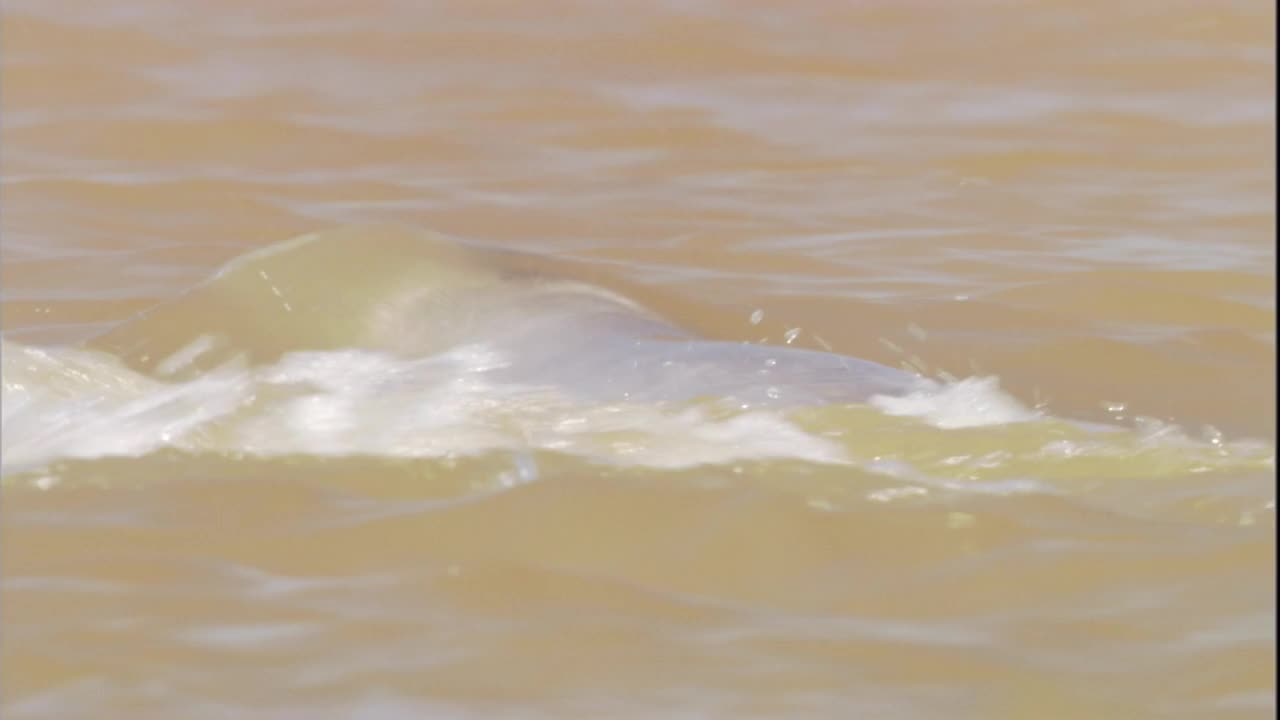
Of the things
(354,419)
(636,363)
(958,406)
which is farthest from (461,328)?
(958,406)

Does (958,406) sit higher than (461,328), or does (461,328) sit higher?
(461,328)

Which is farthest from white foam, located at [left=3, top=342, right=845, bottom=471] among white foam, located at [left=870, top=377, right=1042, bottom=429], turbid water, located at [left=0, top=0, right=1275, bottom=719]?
white foam, located at [left=870, top=377, right=1042, bottom=429]

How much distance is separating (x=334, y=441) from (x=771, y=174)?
338cm

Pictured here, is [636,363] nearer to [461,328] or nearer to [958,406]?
[461,328]

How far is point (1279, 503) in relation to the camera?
309 centimetres

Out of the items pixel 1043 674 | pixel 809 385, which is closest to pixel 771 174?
pixel 809 385

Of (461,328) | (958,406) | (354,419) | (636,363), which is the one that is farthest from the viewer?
(461,328)

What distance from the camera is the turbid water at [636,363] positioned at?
2523 millimetres

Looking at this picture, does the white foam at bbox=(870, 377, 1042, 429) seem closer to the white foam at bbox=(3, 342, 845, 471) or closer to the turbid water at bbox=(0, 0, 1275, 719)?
the turbid water at bbox=(0, 0, 1275, 719)

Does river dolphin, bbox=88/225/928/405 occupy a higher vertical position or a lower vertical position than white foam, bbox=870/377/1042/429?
higher

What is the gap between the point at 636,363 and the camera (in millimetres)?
4062

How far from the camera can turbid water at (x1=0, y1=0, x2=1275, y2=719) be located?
2.52 metres

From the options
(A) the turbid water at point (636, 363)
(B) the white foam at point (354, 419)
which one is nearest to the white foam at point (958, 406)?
(A) the turbid water at point (636, 363)

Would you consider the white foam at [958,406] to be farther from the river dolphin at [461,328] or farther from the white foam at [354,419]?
the white foam at [354,419]
